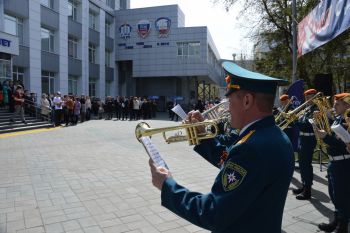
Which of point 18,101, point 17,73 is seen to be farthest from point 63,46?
point 18,101

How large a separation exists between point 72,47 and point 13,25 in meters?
8.35

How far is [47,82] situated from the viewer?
1097 inches

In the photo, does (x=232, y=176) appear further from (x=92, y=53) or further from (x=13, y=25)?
(x=92, y=53)

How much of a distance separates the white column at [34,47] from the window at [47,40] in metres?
1.10

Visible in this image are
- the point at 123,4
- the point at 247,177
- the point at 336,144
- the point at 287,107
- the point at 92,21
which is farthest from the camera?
the point at 123,4

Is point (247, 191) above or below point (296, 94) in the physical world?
below

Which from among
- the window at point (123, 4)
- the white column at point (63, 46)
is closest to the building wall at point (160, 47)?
the window at point (123, 4)

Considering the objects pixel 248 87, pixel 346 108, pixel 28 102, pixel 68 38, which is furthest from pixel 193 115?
pixel 68 38

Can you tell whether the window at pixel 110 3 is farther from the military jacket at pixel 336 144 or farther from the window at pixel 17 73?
the military jacket at pixel 336 144

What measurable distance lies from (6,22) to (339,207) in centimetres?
2402

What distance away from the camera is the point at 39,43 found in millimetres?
25922

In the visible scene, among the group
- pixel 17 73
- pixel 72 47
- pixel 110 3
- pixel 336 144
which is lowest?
pixel 336 144

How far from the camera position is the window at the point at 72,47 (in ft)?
102

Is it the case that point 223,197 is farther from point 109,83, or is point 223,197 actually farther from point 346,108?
point 109,83
